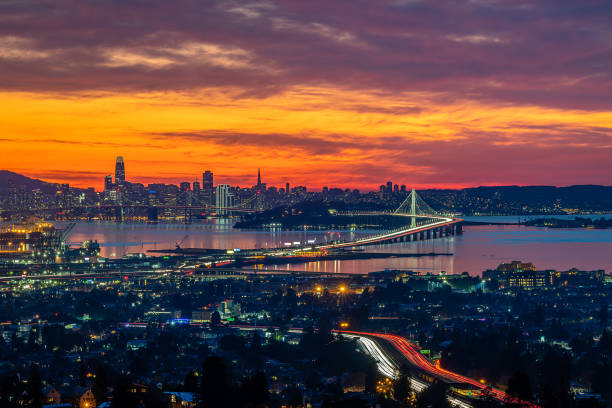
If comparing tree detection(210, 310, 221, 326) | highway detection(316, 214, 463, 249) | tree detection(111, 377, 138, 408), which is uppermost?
highway detection(316, 214, 463, 249)

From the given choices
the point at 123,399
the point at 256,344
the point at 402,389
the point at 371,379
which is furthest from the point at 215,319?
the point at 123,399

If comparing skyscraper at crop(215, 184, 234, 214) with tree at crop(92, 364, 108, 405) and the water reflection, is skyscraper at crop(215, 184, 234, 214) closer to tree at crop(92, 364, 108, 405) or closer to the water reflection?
the water reflection

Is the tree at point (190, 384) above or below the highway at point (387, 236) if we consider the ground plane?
below

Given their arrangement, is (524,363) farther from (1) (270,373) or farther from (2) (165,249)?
(2) (165,249)

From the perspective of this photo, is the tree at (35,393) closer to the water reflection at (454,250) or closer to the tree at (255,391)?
the tree at (255,391)

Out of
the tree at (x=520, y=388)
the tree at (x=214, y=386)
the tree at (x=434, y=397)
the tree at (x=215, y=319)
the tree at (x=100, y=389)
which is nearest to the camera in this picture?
the tree at (x=214, y=386)

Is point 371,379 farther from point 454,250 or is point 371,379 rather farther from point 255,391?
point 454,250

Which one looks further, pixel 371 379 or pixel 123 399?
pixel 371 379

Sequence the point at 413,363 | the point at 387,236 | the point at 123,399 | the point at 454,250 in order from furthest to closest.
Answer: the point at 387,236, the point at 454,250, the point at 413,363, the point at 123,399

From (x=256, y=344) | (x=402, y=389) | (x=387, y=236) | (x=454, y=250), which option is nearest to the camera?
(x=402, y=389)

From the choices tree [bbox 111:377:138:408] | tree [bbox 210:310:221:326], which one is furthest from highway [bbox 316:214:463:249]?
tree [bbox 111:377:138:408]

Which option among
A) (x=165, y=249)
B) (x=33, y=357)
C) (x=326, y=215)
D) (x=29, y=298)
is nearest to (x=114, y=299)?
(x=29, y=298)

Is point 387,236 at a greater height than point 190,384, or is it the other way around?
point 387,236

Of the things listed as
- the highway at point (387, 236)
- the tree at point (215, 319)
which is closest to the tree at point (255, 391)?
the tree at point (215, 319)
